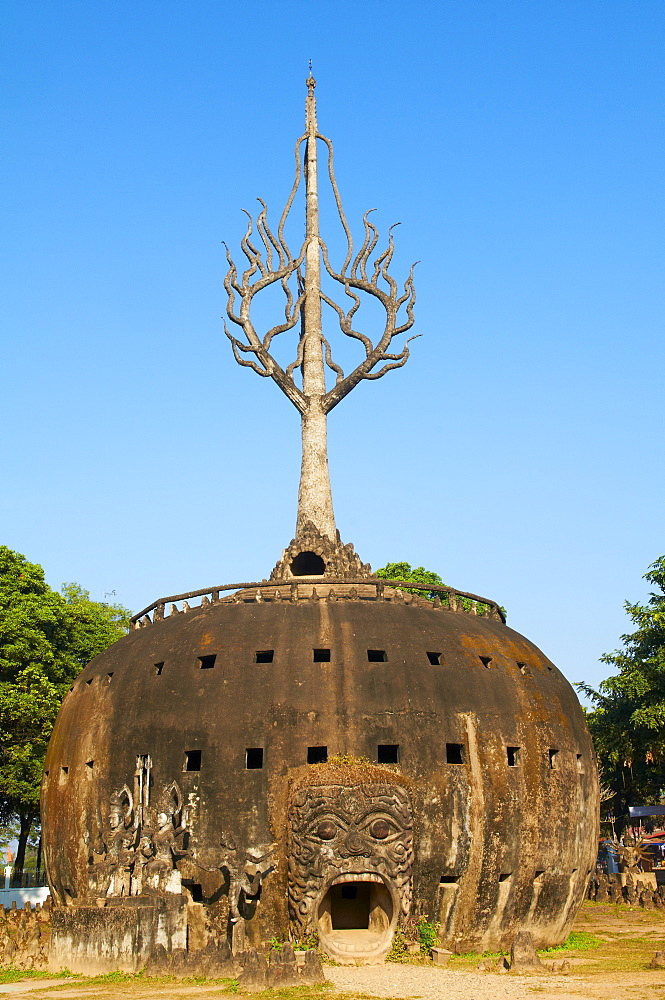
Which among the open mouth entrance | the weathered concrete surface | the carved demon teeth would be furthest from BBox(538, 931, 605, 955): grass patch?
the carved demon teeth

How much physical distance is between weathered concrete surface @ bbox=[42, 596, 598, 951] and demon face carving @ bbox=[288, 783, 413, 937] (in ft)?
1.65

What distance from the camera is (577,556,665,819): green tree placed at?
143ft

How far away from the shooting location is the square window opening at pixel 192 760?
25.3m

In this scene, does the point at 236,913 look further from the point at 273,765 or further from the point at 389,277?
the point at 389,277

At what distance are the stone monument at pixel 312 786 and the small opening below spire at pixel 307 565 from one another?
2.37 m

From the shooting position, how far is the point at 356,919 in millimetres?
24703

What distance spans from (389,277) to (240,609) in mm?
16496

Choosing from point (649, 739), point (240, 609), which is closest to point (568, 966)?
point (240, 609)

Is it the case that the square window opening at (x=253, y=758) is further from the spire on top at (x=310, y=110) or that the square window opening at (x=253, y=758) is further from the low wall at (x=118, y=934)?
the spire on top at (x=310, y=110)

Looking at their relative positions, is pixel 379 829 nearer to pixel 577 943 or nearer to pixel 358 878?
pixel 358 878

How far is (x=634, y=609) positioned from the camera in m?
46.3

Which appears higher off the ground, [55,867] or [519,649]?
[519,649]

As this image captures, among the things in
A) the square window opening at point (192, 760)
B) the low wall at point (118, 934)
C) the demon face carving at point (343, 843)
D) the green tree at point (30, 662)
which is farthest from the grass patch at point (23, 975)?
the green tree at point (30, 662)

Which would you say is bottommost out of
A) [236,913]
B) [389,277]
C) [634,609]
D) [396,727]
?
[236,913]
